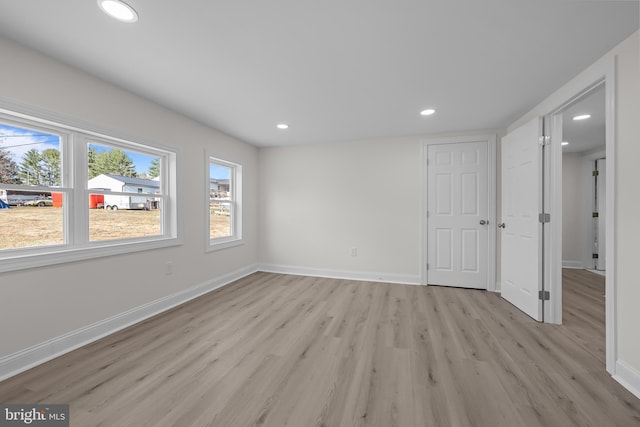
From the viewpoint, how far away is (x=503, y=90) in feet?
8.17

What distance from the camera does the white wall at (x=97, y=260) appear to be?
181 cm

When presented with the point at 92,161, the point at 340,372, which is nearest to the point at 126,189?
the point at 92,161

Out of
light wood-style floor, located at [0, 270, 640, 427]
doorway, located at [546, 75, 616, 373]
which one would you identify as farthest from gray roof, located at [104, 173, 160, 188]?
doorway, located at [546, 75, 616, 373]

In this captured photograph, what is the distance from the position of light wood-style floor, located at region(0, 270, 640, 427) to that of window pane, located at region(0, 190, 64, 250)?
0.95m

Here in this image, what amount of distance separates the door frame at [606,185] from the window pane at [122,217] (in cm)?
415

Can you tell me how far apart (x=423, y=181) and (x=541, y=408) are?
2985 millimetres

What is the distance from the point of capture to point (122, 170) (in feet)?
8.83

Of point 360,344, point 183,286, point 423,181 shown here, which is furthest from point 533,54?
point 183,286

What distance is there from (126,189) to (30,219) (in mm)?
818

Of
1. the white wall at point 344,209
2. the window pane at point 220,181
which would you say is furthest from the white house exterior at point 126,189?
the white wall at point 344,209

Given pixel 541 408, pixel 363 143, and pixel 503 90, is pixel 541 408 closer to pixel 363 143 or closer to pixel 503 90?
pixel 503 90

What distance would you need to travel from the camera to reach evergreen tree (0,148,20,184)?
1866 millimetres

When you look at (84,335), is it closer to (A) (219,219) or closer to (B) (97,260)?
(B) (97,260)

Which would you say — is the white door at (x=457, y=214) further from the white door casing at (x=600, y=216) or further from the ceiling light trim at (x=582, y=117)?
the white door casing at (x=600, y=216)
